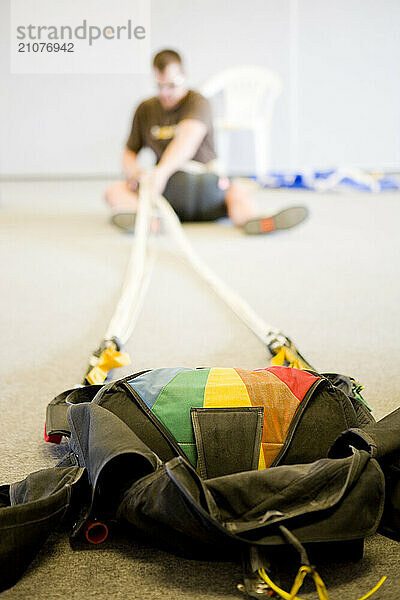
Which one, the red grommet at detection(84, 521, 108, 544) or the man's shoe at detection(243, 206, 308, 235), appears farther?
the man's shoe at detection(243, 206, 308, 235)

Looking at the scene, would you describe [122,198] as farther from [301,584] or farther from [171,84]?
[301,584]

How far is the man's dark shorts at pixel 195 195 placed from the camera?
114 inches

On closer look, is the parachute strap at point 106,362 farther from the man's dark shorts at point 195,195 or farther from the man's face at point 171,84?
the man's face at point 171,84

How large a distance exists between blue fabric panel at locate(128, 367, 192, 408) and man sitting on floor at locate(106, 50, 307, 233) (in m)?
1.87

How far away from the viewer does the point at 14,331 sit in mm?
1500

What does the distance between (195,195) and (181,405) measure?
2210 millimetres

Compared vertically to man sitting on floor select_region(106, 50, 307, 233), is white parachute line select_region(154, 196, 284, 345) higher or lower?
lower

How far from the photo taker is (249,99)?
5109mm

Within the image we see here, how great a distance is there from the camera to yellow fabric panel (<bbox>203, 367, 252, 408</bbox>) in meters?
0.78

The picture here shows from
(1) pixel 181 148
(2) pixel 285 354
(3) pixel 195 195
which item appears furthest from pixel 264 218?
(2) pixel 285 354

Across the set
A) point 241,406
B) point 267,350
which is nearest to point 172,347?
point 267,350

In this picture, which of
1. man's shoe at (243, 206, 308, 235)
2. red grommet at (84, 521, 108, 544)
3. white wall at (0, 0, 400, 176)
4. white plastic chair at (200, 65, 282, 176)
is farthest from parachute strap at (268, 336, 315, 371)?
white wall at (0, 0, 400, 176)

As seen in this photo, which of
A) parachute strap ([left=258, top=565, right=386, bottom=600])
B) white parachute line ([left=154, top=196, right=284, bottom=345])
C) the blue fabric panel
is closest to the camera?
parachute strap ([left=258, top=565, right=386, bottom=600])

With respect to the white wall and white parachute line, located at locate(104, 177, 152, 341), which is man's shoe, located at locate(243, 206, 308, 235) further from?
the white wall
